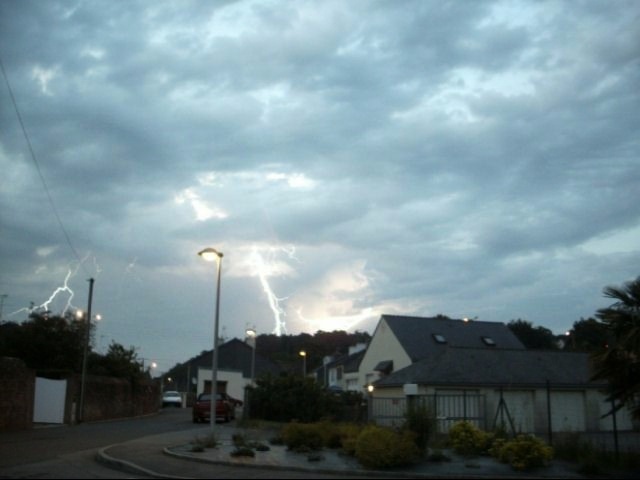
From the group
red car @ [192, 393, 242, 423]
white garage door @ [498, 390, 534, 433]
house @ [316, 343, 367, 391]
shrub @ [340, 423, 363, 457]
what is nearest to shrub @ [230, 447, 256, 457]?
shrub @ [340, 423, 363, 457]

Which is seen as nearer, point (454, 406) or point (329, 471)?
point (329, 471)

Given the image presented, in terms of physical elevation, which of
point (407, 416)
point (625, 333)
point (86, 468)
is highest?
point (625, 333)

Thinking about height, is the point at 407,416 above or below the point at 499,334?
below

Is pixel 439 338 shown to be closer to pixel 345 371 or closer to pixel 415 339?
pixel 415 339

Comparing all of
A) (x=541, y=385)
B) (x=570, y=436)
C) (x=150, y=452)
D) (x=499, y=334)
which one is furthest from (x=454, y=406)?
(x=499, y=334)

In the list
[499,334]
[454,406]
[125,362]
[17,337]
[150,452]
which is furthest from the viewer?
[499,334]

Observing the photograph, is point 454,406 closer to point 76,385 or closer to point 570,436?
point 570,436

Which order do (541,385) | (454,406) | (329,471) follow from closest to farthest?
(329,471), (454,406), (541,385)

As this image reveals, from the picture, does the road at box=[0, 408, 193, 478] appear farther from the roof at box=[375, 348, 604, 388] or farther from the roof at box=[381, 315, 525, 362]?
the roof at box=[381, 315, 525, 362]

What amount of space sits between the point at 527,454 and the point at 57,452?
12764 millimetres

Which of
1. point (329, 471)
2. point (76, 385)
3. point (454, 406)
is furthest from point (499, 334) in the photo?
point (329, 471)

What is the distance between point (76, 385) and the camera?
122 feet

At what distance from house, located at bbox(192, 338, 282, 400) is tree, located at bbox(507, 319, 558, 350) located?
2751 centimetres

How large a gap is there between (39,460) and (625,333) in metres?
14.3
